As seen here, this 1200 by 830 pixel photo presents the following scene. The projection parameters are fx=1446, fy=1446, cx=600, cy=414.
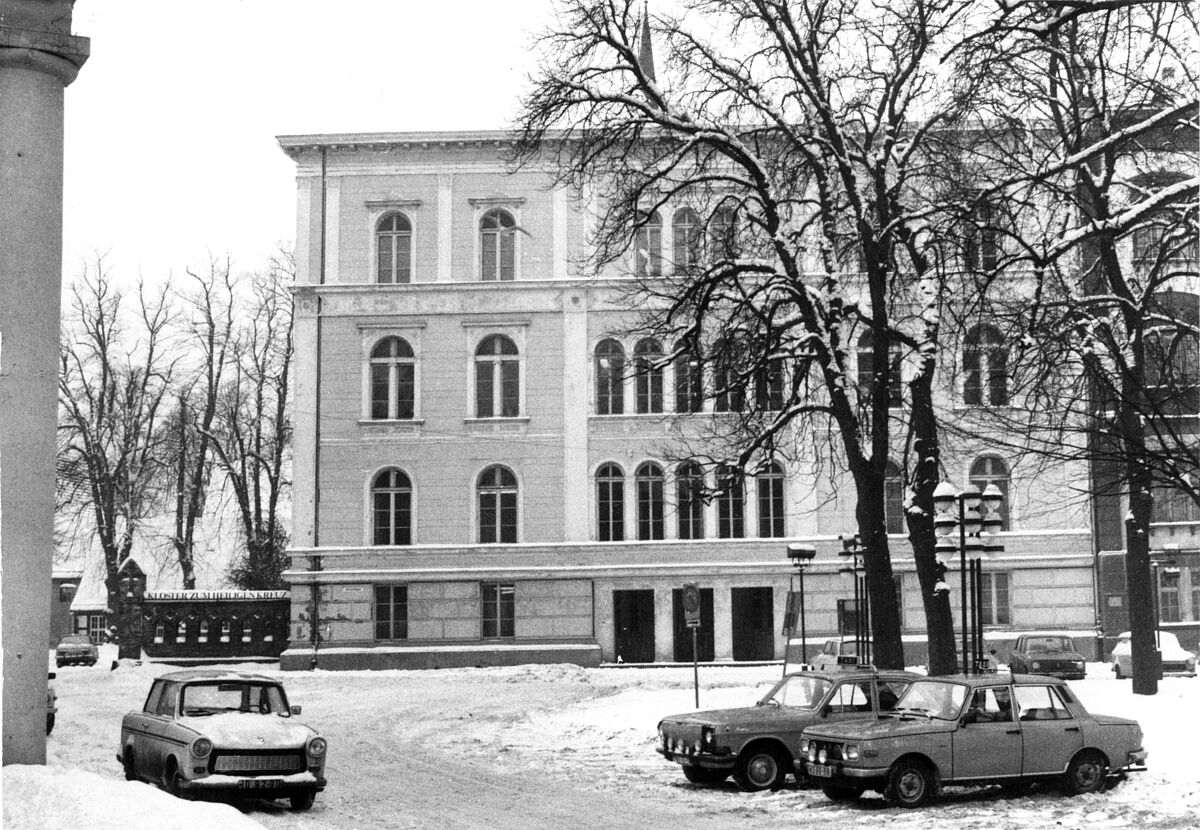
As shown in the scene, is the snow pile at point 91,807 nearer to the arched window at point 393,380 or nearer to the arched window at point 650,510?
the arched window at point 650,510

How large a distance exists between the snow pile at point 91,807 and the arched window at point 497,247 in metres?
37.4

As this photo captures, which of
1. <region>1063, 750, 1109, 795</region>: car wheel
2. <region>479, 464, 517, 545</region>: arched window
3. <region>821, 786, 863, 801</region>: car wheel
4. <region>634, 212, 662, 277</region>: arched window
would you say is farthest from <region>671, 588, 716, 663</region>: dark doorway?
<region>1063, 750, 1109, 795</region>: car wheel

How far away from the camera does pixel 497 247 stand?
4881cm

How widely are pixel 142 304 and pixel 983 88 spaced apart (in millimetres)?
46303

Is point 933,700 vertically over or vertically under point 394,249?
under

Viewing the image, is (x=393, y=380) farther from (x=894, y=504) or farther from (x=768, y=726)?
(x=768, y=726)

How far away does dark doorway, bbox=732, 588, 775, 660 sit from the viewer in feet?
156

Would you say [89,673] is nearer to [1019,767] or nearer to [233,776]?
[233,776]

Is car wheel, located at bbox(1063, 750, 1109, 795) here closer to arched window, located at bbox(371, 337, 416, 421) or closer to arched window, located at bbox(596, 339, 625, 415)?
arched window, located at bbox(596, 339, 625, 415)

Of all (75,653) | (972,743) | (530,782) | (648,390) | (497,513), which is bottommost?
(75,653)

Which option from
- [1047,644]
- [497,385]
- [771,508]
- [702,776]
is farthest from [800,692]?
[497,385]

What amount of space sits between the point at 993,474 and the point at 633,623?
12884 millimetres

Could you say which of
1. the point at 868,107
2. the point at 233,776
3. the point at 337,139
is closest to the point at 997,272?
the point at 868,107

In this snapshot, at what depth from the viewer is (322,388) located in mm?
48312
